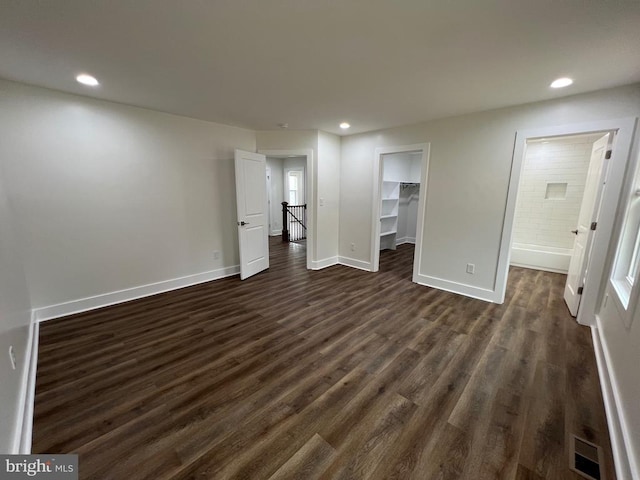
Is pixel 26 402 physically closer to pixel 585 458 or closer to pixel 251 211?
pixel 251 211

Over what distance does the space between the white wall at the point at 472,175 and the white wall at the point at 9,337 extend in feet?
13.8

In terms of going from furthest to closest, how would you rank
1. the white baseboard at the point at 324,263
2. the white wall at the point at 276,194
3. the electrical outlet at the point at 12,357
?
1. the white wall at the point at 276,194
2. the white baseboard at the point at 324,263
3. the electrical outlet at the point at 12,357

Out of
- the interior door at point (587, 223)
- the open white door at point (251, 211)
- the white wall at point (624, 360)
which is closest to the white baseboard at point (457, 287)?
the interior door at point (587, 223)

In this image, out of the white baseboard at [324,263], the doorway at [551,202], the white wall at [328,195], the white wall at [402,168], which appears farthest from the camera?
the white wall at [402,168]

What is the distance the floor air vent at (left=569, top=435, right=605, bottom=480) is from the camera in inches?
51.9

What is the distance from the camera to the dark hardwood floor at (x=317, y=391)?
4.52 ft

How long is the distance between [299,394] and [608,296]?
3.07 m

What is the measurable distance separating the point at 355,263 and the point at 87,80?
428cm

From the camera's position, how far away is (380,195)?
4414 mm

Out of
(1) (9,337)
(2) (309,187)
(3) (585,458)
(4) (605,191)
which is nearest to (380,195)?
(2) (309,187)

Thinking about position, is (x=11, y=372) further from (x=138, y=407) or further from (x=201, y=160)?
(x=201, y=160)

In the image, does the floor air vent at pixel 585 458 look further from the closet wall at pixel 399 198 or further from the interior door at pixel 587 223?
the closet wall at pixel 399 198

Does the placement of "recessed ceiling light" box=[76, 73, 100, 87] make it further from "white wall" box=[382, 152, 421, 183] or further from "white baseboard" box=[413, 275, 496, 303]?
"white wall" box=[382, 152, 421, 183]

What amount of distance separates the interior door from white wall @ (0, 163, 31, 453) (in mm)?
4767
